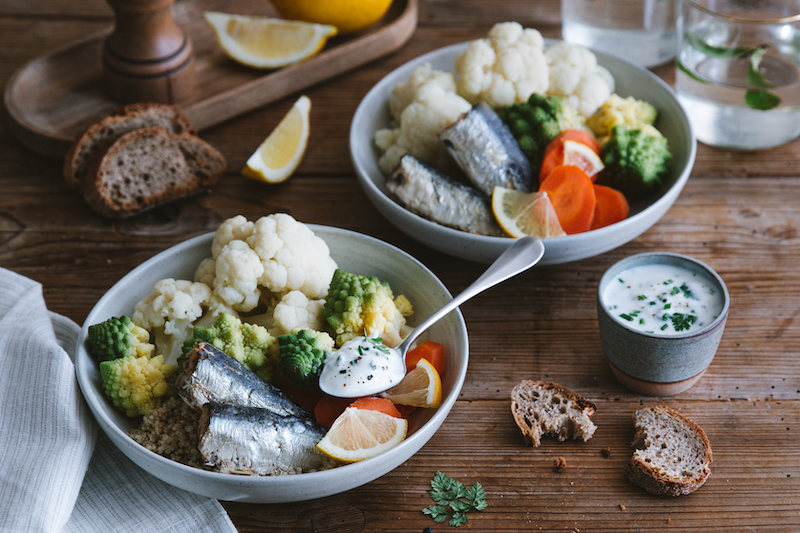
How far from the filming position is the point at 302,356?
63.7 inches

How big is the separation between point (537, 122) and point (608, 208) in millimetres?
363

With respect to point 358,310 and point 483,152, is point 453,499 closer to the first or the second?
point 358,310

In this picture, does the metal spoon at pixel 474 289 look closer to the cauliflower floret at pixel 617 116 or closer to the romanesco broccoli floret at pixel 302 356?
the romanesco broccoli floret at pixel 302 356

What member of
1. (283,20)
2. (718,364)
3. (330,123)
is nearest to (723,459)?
(718,364)

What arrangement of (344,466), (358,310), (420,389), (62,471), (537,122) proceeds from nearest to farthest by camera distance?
(344,466) < (62,471) < (420,389) < (358,310) < (537,122)

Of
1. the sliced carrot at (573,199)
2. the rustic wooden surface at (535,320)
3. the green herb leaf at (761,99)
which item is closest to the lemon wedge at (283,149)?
the rustic wooden surface at (535,320)

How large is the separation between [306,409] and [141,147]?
47.3 inches

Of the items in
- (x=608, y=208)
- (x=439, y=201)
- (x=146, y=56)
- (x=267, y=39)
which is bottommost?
(x=608, y=208)

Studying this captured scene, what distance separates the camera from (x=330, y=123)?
2828 mm

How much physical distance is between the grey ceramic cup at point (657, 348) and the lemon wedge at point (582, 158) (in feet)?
1.47

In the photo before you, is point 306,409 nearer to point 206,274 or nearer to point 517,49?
point 206,274

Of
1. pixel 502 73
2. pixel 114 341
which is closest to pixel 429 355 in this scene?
pixel 114 341

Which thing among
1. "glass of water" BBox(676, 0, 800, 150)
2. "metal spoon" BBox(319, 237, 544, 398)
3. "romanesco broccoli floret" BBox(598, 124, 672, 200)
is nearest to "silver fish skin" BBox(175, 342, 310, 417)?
"metal spoon" BBox(319, 237, 544, 398)

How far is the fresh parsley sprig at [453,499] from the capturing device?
1.59m
